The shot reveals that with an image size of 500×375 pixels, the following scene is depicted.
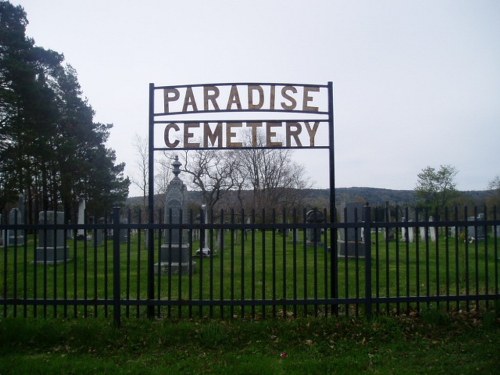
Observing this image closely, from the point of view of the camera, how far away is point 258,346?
15.7 ft

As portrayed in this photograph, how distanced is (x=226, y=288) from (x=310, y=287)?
1.78 meters

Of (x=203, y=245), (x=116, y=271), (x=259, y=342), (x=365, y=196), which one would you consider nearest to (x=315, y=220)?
(x=259, y=342)

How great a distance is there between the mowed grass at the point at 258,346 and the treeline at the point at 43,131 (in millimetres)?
20801

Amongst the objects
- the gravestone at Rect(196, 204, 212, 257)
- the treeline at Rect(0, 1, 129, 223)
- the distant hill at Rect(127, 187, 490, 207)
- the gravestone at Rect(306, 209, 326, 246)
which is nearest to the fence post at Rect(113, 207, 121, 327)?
the gravestone at Rect(196, 204, 212, 257)

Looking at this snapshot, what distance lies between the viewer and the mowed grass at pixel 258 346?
13.8ft

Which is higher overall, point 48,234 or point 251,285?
point 48,234

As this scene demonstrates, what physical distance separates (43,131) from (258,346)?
2533cm

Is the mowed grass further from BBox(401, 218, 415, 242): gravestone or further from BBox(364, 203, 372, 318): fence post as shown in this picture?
BBox(401, 218, 415, 242): gravestone

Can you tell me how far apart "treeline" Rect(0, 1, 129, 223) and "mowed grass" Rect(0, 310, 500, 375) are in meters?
20.8

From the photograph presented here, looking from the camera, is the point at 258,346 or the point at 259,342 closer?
the point at 258,346

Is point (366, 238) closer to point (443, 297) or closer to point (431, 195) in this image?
point (443, 297)

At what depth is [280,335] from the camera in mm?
5043

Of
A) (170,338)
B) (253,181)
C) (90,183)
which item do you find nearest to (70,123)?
(90,183)

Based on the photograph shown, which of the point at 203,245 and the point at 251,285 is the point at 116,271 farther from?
the point at 203,245
